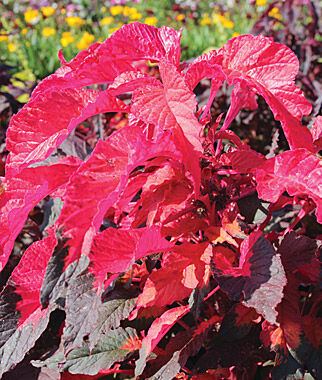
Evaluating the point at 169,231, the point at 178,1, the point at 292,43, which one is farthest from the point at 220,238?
the point at 178,1

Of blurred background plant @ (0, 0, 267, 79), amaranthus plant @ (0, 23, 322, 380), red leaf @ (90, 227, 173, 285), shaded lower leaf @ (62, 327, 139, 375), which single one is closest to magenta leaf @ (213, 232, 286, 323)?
amaranthus plant @ (0, 23, 322, 380)

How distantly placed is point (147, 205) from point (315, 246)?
0.91 ft

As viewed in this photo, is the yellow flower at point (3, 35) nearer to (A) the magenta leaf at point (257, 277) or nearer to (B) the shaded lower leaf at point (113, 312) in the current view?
(B) the shaded lower leaf at point (113, 312)

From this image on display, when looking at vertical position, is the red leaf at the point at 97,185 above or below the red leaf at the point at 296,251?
above

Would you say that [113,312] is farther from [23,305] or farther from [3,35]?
[3,35]

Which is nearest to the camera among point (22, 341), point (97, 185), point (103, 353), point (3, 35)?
point (97, 185)

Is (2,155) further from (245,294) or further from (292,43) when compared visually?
(292,43)

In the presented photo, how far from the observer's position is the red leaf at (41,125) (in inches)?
23.3

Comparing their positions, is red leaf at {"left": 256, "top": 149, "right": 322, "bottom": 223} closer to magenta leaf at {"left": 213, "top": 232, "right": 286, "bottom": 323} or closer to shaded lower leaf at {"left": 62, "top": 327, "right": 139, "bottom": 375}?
magenta leaf at {"left": 213, "top": 232, "right": 286, "bottom": 323}

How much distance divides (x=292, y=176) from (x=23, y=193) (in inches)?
15.0

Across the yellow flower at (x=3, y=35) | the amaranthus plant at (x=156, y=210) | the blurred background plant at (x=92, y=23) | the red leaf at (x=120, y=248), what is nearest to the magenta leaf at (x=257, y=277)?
the amaranthus plant at (x=156, y=210)

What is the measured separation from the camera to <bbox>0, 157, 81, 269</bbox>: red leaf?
57cm

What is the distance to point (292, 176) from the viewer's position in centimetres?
61

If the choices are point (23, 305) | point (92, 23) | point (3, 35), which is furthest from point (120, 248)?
point (92, 23)
